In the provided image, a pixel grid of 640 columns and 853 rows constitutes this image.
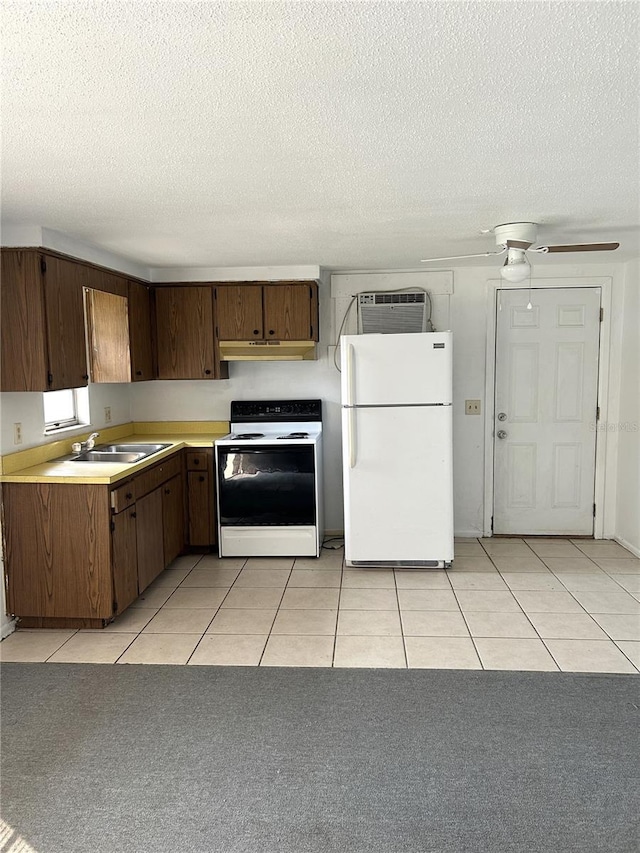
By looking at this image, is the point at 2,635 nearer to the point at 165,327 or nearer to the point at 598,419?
the point at 165,327

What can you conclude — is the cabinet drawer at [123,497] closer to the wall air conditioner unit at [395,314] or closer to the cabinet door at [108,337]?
the cabinet door at [108,337]

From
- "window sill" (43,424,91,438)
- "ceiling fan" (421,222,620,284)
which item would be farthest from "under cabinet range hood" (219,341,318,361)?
"ceiling fan" (421,222,620,284)

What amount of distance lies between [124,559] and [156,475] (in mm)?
685

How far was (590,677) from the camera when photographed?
2.85 metres

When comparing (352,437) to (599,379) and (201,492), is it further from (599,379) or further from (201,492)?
(599,379)

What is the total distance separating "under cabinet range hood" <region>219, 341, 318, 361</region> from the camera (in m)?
4.70

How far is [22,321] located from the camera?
319 cm

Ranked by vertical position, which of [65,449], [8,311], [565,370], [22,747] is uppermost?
[8,311]

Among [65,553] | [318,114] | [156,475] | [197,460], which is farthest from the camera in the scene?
[197,460]

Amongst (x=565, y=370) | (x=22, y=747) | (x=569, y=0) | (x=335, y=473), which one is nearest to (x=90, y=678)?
(x=22, y=747)

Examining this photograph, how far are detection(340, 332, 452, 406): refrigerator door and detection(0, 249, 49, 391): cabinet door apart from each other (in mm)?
1876

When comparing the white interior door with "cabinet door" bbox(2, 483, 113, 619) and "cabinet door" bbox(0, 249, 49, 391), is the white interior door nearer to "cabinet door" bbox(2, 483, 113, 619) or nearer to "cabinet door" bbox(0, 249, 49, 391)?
"cabinet door" bbox(2, 483, 113, 619)

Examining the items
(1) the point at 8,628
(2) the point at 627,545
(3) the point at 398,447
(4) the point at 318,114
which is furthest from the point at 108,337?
(2) the point at 627,545

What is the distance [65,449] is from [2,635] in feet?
3.87
